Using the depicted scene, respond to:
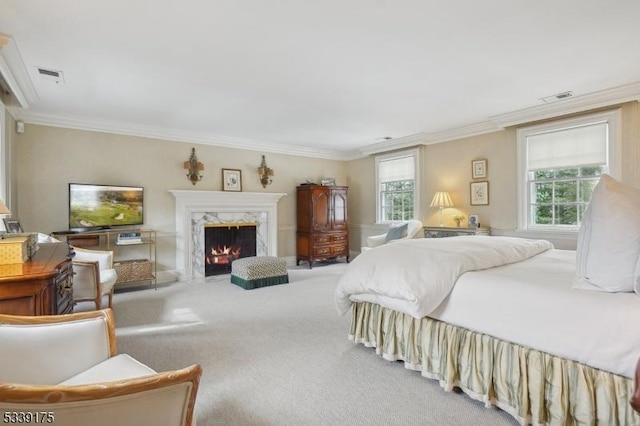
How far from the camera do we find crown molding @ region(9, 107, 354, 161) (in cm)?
426

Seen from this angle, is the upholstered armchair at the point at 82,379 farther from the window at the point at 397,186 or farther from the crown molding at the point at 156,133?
the window at the point at 397,186

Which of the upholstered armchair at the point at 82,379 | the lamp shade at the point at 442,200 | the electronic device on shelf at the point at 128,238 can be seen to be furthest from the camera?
the lamp shade at the point at 442,200

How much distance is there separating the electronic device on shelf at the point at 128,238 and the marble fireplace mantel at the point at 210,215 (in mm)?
712

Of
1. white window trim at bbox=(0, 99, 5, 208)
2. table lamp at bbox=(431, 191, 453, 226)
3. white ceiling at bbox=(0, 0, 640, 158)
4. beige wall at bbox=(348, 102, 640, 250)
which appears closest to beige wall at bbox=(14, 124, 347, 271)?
white ceiling at bbox=(0, 0, 640, 158)

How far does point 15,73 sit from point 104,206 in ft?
6.68

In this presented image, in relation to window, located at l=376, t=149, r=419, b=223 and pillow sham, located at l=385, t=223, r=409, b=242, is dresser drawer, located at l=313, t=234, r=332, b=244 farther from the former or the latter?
pillow sham, located at l=385, t=223, r=409, b=242

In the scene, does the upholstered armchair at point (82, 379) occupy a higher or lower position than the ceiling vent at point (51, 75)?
lower

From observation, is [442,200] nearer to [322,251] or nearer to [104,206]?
[322,251]

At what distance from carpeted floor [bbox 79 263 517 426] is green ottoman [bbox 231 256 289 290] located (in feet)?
1.54

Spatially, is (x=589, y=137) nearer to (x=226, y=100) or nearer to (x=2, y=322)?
(x=226, y=100)

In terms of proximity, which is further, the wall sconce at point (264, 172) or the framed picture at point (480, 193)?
the wall sconce at point (264, 172)

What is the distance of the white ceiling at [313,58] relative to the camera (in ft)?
7.06

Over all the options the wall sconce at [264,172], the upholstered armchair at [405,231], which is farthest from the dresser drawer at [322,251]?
the wall sconce at [264,172]

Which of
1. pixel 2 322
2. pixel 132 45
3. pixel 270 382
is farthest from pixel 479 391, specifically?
pixel 132 45
